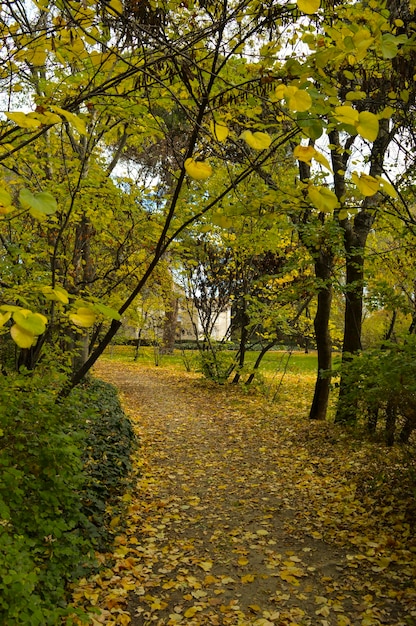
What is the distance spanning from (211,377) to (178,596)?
369 inches

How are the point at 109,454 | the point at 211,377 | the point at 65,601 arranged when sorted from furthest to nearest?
the point at 211,377 < the point at 109,454 < the point at 65,601

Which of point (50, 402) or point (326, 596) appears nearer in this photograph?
point (326, 596)

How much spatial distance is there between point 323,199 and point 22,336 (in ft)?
2.46

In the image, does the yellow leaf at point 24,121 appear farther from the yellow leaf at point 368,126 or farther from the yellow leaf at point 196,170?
the yellow leaf at point 368,126

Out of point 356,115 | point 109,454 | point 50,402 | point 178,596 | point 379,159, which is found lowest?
point 178,596

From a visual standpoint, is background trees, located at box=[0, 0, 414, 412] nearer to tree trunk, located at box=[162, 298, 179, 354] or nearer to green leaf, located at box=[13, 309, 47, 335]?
green leaf, located at box=[13, 309, 47, 335]

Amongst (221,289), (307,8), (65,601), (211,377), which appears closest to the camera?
(307,8)

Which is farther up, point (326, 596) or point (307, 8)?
point (307, 8)

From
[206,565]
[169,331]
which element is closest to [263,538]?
[206,565]

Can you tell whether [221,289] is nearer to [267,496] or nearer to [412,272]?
[412,272]

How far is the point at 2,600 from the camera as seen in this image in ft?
7.03

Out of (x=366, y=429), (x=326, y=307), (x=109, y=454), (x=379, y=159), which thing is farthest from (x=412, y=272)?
(x=109, y=454)

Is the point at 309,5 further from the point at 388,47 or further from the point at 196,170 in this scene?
the point at 196,170

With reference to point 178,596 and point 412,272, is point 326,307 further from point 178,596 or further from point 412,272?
point 178,596
